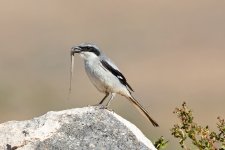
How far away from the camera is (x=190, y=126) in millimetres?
8016

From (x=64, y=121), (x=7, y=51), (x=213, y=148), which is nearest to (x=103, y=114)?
(x=64, y=121)

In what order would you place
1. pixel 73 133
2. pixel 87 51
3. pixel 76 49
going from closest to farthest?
pixel 73 133 < pixel 87 51 < pixel 76 49

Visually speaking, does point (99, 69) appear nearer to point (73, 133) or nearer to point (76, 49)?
point (76, 49)

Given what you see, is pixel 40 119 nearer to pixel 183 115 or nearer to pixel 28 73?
pixel 183 115

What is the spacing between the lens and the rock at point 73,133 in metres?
7.56

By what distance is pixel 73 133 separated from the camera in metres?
7.63

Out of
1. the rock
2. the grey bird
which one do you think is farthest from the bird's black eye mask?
the rock

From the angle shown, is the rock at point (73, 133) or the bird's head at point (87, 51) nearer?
the rock at point (73, 133)

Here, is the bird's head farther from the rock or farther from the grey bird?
the rock

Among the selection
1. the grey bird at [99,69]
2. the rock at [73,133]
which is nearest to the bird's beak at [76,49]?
the grey bird at [99,69]

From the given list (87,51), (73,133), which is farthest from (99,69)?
(73,133)

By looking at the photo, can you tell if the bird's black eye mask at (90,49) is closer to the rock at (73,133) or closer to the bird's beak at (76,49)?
the bird's beak at (76,49)

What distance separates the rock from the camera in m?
7.56

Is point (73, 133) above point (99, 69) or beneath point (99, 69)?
beneath
